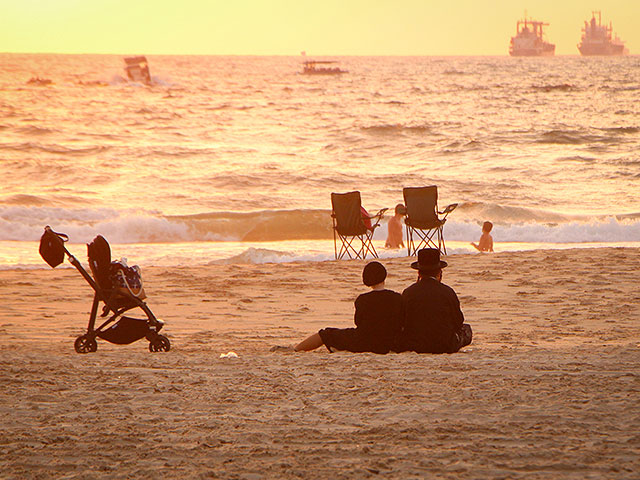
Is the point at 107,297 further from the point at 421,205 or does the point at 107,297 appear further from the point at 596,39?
the point at 596,39

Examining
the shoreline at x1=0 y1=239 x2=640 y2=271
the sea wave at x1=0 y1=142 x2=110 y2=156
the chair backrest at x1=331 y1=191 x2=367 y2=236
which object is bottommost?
the shoreline at x1=0 y1=239 x2=640 y2=271

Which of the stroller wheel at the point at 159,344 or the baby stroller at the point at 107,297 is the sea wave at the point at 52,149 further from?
the stroller wheel at the point at 159,344

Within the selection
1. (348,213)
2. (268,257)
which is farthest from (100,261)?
(268,257)

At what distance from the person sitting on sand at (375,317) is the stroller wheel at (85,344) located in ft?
5.86

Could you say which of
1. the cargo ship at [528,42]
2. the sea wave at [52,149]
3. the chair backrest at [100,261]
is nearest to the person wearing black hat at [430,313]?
the chair backrest at [100,261]

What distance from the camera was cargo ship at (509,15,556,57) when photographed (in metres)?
163

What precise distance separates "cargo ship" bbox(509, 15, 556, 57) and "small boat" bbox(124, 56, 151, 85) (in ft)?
362

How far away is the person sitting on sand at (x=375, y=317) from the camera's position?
5145mm

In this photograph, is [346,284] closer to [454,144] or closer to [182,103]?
[454,144]

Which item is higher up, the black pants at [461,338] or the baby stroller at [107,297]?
the baby stroller at [107,297]

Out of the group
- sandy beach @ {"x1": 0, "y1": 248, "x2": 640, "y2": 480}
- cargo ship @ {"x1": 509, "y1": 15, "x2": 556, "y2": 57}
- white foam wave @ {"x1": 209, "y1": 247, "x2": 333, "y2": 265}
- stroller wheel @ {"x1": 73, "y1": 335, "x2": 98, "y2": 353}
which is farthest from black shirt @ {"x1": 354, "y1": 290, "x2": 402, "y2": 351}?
cargo ship @ {"x1": 509, "y1": 15, "x2": 556, "y2": 57}

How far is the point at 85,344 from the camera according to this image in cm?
564

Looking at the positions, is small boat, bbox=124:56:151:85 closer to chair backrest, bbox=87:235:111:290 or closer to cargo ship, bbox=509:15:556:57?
chair backrest, bbox=87:235:111:290

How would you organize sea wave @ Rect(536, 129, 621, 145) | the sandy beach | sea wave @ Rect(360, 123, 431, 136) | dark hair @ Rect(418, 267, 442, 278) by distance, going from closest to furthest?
the sandy beach → dark hair @ Rect(418, 267, 442, 278) → sea wave @ Rect(536, 129, 621, 145) → sea wave @ Rect(360, 123, 431, 136)
